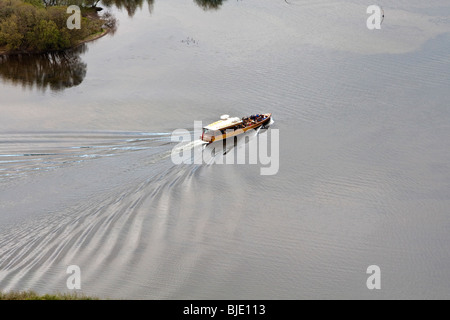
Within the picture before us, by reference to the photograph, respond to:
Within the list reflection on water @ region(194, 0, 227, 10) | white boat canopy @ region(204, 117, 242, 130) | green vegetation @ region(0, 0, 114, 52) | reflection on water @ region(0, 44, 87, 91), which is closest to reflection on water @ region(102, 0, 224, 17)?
reflection on water @ region(194, 0, 227, 10)

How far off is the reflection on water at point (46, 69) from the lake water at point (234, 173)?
4.7 inches

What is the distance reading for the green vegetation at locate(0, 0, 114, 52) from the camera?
3316 centimetres

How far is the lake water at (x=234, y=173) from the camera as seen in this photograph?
53.8 ft

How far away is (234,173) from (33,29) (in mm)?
19182

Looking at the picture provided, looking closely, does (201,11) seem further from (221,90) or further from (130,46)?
(221,90)

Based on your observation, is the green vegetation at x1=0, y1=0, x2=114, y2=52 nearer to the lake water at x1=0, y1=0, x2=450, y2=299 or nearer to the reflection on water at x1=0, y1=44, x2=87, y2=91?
the reflection on water at x1=0, y1=44, x2=87, y2=91

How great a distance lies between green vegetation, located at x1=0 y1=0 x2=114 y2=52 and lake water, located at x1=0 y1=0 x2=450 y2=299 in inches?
35.8

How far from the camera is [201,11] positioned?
40.3 m

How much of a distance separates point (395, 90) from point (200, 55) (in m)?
11.3

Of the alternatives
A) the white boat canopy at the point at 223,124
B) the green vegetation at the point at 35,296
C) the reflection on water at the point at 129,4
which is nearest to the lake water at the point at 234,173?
the green vegetation at the point at 35,296

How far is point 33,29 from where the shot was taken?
110 feet

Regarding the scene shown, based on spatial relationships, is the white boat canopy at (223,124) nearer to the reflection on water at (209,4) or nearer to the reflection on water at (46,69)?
the reflection on water at (46,69)

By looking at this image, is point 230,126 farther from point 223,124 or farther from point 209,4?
point 209,4
